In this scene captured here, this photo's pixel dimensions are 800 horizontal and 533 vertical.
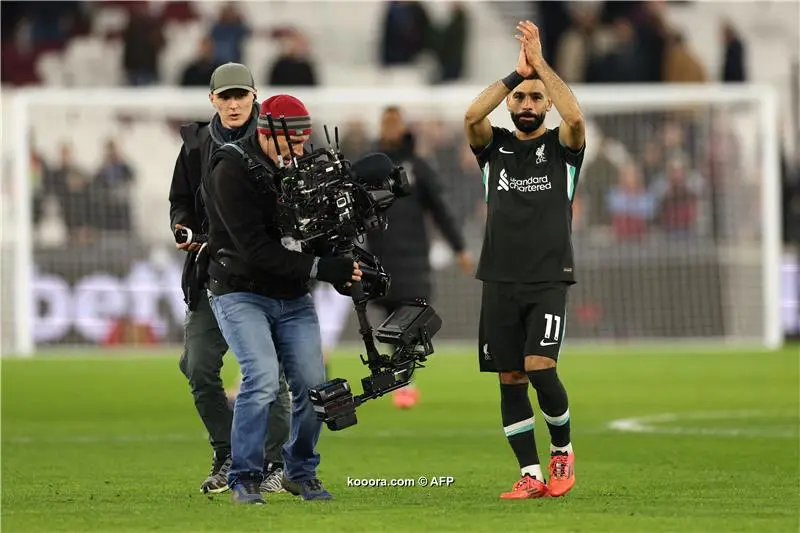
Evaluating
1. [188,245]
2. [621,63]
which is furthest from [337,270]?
[621,63]

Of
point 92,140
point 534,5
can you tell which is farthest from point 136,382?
point 534,5

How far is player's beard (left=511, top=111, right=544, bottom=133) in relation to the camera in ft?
36.2

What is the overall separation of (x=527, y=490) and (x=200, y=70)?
1891 centimetres

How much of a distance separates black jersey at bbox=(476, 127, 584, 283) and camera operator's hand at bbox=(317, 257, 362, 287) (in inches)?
41.7

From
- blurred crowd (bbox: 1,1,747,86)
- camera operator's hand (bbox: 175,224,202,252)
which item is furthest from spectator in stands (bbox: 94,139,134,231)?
camera operator's hand (bbox: 175,224,202,252)

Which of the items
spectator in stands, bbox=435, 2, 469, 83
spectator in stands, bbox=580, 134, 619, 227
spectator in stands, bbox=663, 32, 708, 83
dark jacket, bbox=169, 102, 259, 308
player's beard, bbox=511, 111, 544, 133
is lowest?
spectator in stands, bbox=580, 134, 619, 227

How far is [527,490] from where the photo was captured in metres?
10.9

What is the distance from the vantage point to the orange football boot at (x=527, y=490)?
10.9 metres

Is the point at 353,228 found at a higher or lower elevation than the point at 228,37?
lower

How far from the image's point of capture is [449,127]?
2725cm

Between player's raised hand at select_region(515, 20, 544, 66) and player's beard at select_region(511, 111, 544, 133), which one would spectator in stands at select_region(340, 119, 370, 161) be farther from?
player's raised hand at select_region(515, 20, 544, 66)

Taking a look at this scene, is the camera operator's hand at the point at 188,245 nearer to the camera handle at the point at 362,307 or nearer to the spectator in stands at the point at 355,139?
the camera handle at the point at 362,307

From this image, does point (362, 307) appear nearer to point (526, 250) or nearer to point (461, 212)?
point (526, 250)

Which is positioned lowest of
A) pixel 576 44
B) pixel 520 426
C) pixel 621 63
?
pixel 520 426
